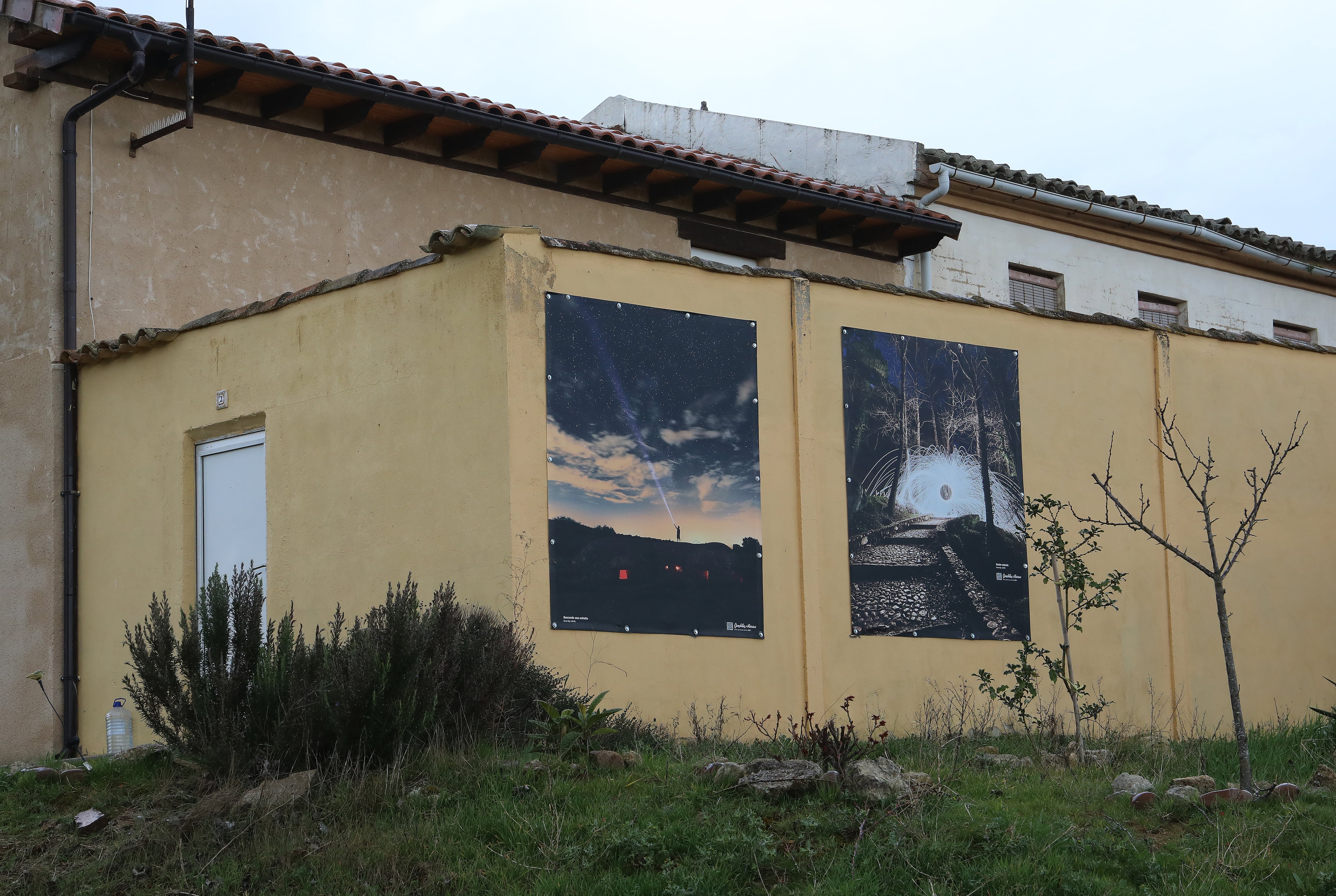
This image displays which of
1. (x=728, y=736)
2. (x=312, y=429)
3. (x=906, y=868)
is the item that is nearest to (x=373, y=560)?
(x=312, y=429)

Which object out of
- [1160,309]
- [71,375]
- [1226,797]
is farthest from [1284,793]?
[1160,309]

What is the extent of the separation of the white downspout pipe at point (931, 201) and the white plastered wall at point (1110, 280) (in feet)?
0.49

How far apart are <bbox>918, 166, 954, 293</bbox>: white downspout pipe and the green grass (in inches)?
331

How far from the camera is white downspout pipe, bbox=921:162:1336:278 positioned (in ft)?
50.0

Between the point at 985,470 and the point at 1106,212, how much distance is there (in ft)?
24.4

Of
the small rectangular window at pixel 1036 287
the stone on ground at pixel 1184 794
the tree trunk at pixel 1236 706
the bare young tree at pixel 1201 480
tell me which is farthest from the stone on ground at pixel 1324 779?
the small rectangular window at pixel 1036 287

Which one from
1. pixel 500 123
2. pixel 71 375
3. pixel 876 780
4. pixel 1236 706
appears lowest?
pixel 876 780

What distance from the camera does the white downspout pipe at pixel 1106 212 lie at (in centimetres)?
1524

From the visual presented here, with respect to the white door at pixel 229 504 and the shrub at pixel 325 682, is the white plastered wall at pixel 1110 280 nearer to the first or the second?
the white door at pixel 229 504

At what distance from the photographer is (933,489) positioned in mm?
9836

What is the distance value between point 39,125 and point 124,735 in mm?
4757

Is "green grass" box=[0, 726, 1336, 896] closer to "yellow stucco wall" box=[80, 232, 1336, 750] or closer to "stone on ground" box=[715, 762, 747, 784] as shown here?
"stone on ground" box=[715, 762, 747, 784]

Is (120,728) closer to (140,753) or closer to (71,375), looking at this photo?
(140,753)

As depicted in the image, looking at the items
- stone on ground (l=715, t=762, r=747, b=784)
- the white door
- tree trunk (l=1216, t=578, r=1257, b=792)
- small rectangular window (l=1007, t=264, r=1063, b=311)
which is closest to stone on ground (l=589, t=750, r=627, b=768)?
stone on ground (l=715, t=762, r=747, b=784)
